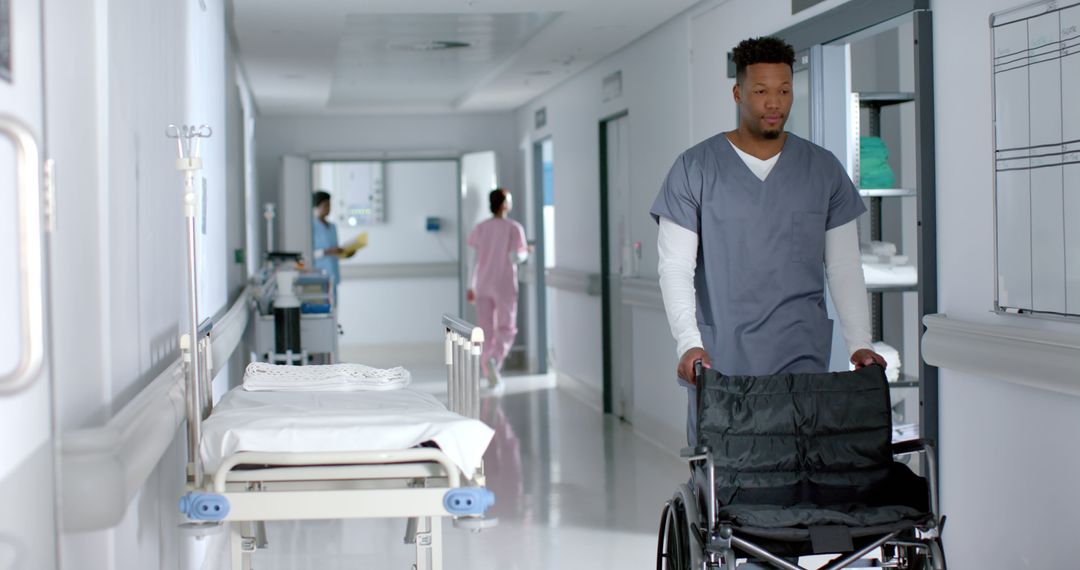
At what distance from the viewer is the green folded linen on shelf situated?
4.81m

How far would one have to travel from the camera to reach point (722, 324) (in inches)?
121

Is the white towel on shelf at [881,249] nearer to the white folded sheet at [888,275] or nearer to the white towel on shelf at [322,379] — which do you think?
the white folded sheet at [888,275]

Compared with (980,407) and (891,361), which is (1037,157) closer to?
(980,407)

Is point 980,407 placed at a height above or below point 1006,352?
below

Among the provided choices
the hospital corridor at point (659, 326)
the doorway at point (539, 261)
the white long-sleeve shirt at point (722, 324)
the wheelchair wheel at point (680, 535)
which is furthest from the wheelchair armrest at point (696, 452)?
the doorway at point (539, 261)

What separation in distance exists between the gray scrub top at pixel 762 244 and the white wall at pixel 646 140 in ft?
6.42

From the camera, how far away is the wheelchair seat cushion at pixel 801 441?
106 inches

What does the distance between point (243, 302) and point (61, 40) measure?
441 cm

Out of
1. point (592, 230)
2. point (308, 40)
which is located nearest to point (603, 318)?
point (592, 230)

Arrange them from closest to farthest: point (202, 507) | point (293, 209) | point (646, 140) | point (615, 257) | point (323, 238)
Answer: point (202, 507) → point (646, 140) → point (615, 257) → point (323, 238) → point (293, 209)

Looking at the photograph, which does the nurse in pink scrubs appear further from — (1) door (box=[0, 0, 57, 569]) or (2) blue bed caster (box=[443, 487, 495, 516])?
(1) door (box=[0, 0, 57, 569])

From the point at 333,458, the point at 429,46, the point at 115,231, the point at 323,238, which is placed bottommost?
the point at 333,458

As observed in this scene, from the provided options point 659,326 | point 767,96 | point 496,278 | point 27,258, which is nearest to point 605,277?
point 659,326

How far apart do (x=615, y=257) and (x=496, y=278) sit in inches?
84.5
